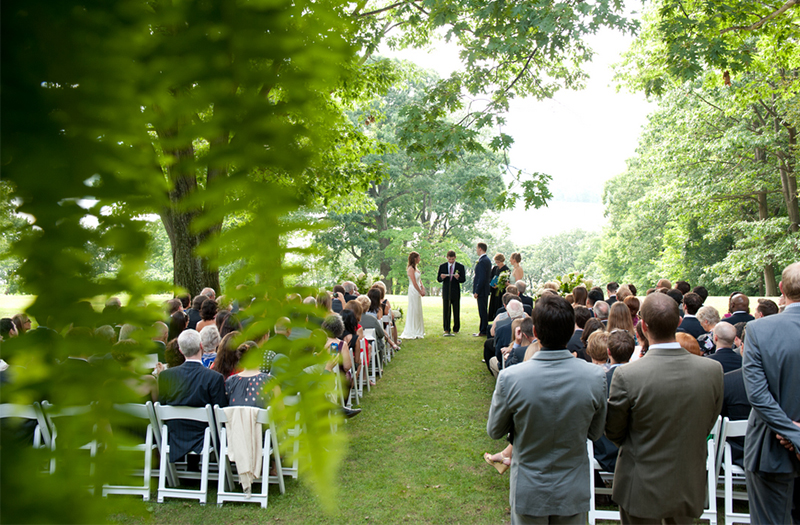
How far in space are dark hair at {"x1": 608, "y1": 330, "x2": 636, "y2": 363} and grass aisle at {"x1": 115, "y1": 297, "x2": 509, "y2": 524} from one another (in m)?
1.85

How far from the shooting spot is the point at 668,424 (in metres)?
3.25

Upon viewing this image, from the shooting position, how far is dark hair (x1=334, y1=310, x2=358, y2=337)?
24.2 ft

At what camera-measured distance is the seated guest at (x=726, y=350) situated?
481cm

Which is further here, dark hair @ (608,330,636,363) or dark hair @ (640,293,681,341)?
dark hair @ (608,330,636,363)

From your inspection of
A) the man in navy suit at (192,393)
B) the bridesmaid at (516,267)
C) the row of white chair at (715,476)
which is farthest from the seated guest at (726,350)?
the bridesmaid at (516,267)

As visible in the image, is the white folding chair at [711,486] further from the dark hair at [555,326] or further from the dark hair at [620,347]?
the dark hair at [555,326]

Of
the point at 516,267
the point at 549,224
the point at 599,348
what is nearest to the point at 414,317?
the point at 516,267

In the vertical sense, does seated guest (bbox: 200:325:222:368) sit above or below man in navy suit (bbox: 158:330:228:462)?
above

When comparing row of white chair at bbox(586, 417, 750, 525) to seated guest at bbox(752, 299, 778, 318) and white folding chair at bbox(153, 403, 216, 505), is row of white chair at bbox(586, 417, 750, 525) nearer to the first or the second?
seated guest at bbox(752, 299, 778, 318)

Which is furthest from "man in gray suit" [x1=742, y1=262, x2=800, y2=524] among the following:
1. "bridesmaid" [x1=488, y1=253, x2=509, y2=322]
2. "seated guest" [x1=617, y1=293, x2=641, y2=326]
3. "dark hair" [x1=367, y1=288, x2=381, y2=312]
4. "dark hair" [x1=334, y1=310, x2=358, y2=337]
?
"bridesmaid" [x1=488, y1=253, x2=509, y2=322]

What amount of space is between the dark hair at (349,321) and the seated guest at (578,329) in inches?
123

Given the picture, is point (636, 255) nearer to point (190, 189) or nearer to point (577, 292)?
point (577, 292)

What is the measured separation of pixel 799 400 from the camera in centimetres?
345

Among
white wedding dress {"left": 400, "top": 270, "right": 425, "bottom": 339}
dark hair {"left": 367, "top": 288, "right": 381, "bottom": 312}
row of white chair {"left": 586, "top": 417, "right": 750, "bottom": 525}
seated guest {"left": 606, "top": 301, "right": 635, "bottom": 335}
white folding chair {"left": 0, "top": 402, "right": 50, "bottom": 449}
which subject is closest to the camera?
white folding chair {"left": 0, "top": 402, "right": 50, "bottom": 449}
